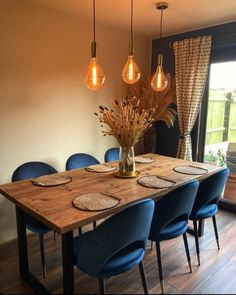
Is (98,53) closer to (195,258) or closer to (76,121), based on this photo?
(76,121)

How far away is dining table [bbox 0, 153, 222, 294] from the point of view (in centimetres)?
155

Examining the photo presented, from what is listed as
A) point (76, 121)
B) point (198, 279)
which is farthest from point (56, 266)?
point (76, 121)

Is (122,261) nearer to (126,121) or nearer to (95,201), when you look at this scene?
(95,201)

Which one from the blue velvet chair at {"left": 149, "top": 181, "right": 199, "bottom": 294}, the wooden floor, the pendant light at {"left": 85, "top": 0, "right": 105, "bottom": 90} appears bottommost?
the wooden floor

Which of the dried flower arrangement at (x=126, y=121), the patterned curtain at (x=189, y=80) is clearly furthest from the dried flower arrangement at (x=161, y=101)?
the dried flower arrangement at (x=126, y=121)

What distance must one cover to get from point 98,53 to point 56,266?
8.30 feet

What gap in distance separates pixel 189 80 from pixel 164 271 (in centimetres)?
237

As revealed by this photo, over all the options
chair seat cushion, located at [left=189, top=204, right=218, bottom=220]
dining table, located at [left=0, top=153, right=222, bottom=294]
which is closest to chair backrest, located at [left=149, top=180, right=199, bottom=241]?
dining table, located at [left=0, top=153, right=222, bottom=294]

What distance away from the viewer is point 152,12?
2.89 metres

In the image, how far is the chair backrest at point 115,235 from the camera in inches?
58.9

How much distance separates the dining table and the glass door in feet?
3.78

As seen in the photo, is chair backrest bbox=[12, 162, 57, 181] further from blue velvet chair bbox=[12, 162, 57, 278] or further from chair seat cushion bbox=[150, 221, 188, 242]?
chair seat cushion bbox=[150, 221, 188, 242]

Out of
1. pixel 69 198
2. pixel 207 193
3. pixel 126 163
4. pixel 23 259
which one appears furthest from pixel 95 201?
pixel 207 193

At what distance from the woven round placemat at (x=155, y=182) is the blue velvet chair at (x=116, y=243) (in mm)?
446
